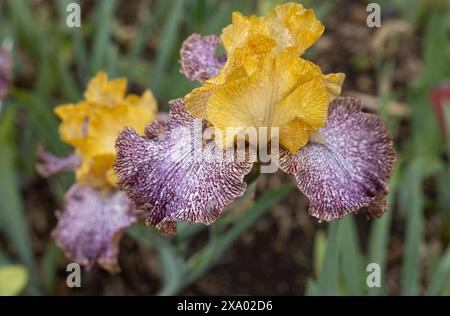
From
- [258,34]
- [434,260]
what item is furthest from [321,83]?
[434,260]

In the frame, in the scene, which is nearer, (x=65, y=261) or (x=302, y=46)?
(x=302, y=46)

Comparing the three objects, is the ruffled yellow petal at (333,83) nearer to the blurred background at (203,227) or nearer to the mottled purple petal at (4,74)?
the blurred background at (203,227)

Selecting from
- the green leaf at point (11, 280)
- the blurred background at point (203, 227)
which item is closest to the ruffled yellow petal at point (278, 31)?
the blurred background at point (203, 227)

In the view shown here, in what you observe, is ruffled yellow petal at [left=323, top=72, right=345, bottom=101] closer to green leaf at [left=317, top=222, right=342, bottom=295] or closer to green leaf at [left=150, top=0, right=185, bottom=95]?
green leaf at [left=317, top=222, right=342, bottom=295]

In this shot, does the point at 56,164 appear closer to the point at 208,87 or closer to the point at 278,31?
the point at 208,87

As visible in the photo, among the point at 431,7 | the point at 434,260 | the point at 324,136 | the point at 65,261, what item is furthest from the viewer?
the point at 431,7

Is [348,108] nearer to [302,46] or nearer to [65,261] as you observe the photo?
[302,46]
